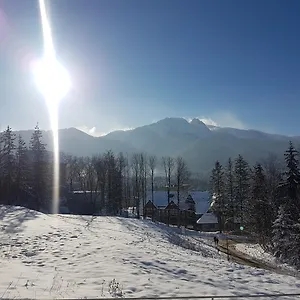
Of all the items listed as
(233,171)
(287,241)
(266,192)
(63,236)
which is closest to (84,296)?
(63,236)

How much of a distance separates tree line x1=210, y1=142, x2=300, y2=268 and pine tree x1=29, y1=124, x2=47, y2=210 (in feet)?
95.7

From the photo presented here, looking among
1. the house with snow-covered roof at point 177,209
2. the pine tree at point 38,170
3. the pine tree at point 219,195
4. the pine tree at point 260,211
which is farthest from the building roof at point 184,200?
the pine tree at point 38,170

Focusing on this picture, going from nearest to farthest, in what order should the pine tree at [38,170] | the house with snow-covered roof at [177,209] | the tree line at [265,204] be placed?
the tree line at [265,204] → the pine tree at [38,170] → the house with snow-covered roof at [177,209]

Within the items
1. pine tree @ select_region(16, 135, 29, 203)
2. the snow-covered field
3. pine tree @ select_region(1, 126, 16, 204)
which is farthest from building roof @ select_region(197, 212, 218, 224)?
the snow-covered field

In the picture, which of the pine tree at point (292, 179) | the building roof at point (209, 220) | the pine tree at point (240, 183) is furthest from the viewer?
the building roof at point (209, 220)

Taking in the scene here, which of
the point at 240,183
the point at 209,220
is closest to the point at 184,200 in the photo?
the point at 209,220

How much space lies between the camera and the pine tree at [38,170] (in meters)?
51.3

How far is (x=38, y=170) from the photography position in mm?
51438

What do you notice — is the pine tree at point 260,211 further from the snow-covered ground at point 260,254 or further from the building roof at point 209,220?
the building roof at point 209,220

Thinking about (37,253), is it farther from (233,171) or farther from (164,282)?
(233,171)

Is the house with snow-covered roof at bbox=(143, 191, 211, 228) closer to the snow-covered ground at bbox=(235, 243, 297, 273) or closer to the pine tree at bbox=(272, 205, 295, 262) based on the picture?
the snow-covered ground at bbox=(235, 243, 297, 273)

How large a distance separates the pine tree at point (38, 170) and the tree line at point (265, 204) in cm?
2916

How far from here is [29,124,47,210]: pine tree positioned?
51344 mm

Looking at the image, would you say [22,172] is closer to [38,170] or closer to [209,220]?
[38,170]
